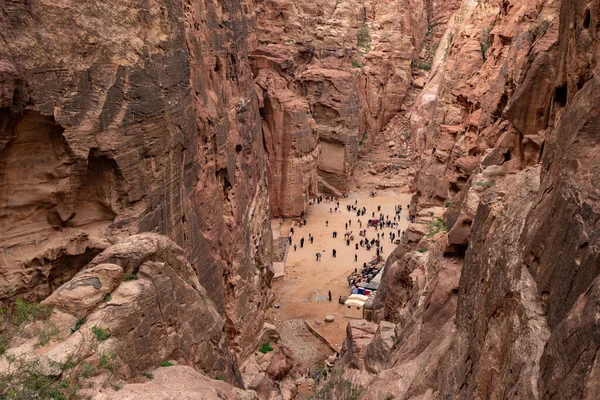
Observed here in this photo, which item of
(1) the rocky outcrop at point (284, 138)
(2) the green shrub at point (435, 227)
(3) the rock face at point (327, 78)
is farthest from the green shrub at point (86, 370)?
(3) the rock face at point (327, 78)

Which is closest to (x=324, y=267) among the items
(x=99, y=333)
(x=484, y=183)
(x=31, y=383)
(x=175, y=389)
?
(x=484, y=183)

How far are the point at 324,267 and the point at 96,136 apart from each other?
2281 cm

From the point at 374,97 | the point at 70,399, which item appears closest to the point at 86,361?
the point at 70,399

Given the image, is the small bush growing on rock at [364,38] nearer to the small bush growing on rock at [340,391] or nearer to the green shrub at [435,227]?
the green shrub at [435,227]

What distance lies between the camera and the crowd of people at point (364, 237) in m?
33.0

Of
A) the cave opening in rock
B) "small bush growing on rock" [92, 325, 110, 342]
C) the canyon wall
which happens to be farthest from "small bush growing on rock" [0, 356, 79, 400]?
the canyon wall

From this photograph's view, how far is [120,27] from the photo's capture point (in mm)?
14203

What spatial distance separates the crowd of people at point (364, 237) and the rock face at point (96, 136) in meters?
15.2

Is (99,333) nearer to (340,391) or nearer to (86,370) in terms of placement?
(86,370)

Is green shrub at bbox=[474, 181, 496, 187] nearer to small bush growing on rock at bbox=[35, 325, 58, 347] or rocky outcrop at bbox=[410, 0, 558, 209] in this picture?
rocky outcrop at bbox=[410, 0, 558, 209]

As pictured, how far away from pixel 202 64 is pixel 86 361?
13208mm

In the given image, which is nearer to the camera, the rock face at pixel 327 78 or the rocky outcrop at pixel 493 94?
the rocky outcrop at pixel 493 94

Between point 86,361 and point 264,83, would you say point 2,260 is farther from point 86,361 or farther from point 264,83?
point 264,83

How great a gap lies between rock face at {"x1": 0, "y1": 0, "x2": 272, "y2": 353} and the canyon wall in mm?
8171
